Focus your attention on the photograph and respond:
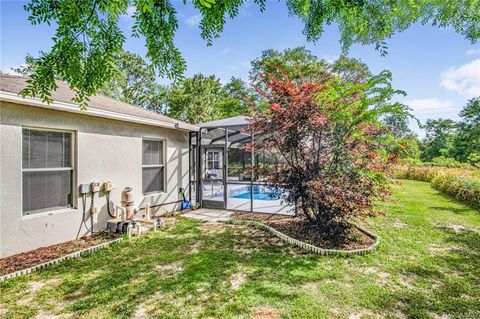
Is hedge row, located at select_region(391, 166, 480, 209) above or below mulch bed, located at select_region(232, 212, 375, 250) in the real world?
above

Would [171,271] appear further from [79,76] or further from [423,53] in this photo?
[423,53]

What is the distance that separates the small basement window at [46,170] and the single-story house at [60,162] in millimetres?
16

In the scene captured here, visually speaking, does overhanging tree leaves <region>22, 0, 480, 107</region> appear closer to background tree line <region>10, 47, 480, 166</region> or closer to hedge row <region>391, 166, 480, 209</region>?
hedge row <region>391, 166, 480, 209</region>

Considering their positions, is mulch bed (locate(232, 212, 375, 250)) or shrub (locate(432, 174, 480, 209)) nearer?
mulch bed (locate(232, 212, 375, 250))

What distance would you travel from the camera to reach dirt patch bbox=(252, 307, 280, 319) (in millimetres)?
3127

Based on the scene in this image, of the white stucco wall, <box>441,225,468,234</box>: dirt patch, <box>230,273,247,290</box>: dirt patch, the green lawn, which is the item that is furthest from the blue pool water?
<box>230,273,247,290</box>: dirt patch

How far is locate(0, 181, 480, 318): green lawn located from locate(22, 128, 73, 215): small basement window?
5.26ft

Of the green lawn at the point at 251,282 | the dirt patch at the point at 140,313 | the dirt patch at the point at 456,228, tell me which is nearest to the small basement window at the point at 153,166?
the green lawn at the point at 251,282

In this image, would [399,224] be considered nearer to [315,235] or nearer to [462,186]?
[315,235]

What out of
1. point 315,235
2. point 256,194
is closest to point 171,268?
point 315,235

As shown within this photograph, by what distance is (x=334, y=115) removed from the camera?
19.3ft

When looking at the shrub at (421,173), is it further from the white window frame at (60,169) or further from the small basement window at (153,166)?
the white window frame at (60,169)

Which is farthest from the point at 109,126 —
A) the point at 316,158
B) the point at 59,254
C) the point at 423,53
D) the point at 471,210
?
the point at 471,210

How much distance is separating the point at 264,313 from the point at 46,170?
17.2 ft
